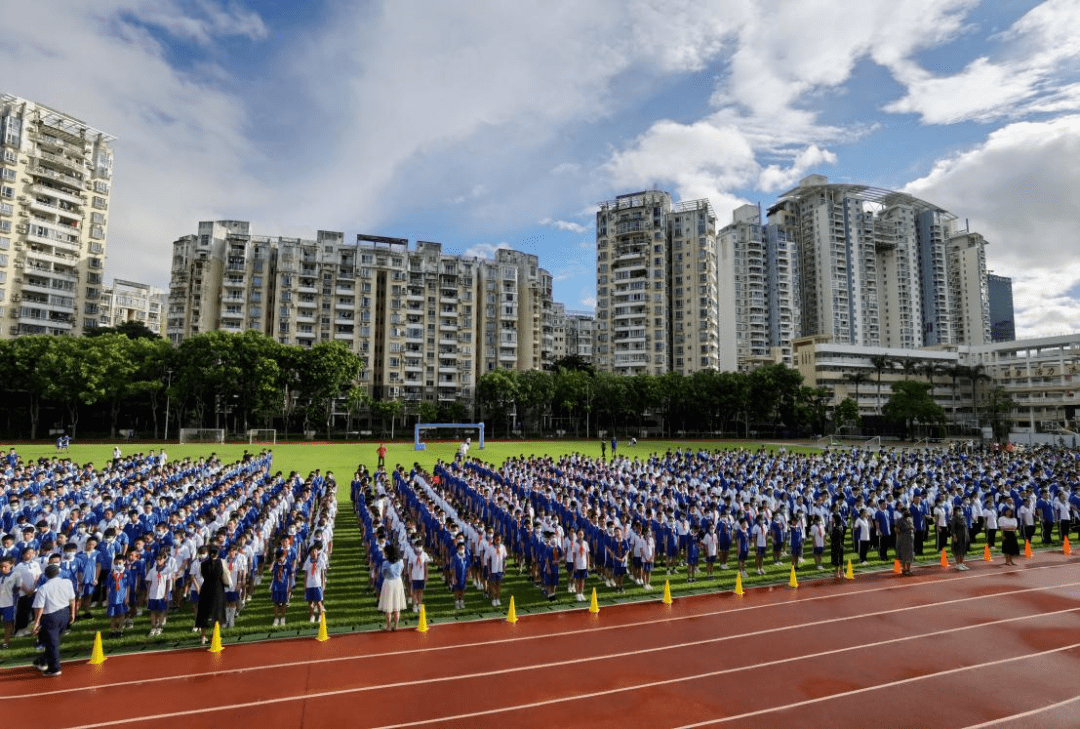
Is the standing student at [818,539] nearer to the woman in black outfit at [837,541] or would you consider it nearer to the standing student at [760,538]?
the woman in black outfit at [837,541]

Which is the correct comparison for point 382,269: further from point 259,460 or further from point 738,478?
point 738,478

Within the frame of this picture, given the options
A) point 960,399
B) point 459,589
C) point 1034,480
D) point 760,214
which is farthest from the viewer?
point 760,214

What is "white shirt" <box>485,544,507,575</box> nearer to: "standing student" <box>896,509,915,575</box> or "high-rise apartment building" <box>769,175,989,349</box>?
"standing student" <box>896,509,915,575</box>

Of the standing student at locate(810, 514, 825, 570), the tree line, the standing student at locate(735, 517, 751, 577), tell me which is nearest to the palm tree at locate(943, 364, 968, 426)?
the tree line

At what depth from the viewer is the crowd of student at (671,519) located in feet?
40.3

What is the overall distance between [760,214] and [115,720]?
4264 inches

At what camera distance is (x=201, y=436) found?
45.1 meters

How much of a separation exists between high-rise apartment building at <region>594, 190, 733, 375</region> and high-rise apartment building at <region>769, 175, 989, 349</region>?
2909 cm

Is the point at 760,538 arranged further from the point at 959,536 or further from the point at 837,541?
the point at 959,536

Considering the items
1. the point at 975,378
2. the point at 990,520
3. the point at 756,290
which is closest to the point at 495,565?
the point at 990,520

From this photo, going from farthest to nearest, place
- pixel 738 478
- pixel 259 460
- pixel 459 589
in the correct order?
pixel 259 460 → pixel 738 478 → pixel 459 589

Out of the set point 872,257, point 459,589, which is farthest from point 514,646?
point 872,257

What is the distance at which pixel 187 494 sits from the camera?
1680cm

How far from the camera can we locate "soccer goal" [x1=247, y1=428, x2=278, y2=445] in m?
45.8
